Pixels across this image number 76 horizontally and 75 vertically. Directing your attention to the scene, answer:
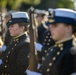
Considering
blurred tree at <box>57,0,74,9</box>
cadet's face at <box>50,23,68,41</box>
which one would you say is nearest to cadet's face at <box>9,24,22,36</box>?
cadet's face at <box>50,23,68,41</box>

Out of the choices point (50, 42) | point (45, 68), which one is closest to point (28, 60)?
point (45, 68)

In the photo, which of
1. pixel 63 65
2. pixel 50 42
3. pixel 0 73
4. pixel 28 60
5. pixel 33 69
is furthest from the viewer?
pixel 50 42

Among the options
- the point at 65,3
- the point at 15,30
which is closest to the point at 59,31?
the point at 15,30

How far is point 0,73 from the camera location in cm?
813

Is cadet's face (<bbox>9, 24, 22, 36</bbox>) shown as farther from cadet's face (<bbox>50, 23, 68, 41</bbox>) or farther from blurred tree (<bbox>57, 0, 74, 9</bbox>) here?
blurred tree (<bbox>57, 0, 74, 9</bbox>)

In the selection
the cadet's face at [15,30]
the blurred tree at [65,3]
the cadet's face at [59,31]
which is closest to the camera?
the cadet's face at [59,31]

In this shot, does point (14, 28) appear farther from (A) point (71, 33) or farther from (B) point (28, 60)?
(A) point (71, 33)

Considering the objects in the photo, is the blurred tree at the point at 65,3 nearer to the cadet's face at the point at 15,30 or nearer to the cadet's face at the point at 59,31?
the cadet's face at the point at 15,30

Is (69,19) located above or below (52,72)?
above

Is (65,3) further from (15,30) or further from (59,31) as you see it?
(59,31)

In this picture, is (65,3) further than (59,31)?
Yes

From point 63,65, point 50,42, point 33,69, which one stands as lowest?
point 50,42

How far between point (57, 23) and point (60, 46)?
32 centimetres

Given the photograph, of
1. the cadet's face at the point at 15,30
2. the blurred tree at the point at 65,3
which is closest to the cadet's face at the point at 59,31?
the cadet's face at the point at 15,30
